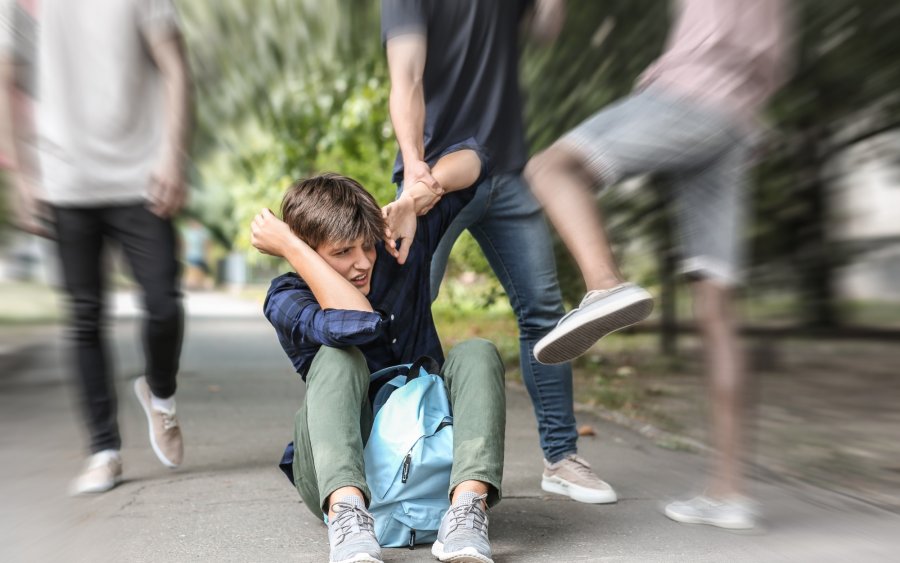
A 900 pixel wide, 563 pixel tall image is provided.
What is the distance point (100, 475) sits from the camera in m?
3.79

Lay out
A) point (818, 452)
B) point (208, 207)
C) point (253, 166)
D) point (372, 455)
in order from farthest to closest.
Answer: point (208, 207) < point (253, 166) < point (818, 452) < point (372, 455)

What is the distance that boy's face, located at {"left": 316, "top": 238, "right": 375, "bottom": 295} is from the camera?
2.95 metres

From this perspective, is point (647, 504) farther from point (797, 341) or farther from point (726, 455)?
point (797, 341)

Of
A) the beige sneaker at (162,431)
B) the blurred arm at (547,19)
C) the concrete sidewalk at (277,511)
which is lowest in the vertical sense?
the concrete sidewalk at (277,511)

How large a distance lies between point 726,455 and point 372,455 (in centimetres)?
107

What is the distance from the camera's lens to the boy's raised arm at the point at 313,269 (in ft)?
9.37

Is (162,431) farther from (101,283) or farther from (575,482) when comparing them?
(575,482)

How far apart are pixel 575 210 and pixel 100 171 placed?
1844mm

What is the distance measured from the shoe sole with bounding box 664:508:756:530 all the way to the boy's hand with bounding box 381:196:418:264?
1.16 meters

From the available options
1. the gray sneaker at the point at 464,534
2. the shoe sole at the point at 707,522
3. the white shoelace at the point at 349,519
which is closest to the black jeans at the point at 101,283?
the white shoelace at the point at 349,519

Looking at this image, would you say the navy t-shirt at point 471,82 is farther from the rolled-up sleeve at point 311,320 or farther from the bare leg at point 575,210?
the rolled-up sleeve at point 311,320

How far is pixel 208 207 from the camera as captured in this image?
38031 millimetres

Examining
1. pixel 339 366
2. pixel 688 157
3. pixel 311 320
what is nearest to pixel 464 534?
pixel 339 366

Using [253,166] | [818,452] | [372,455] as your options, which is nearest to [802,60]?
[818,452]
